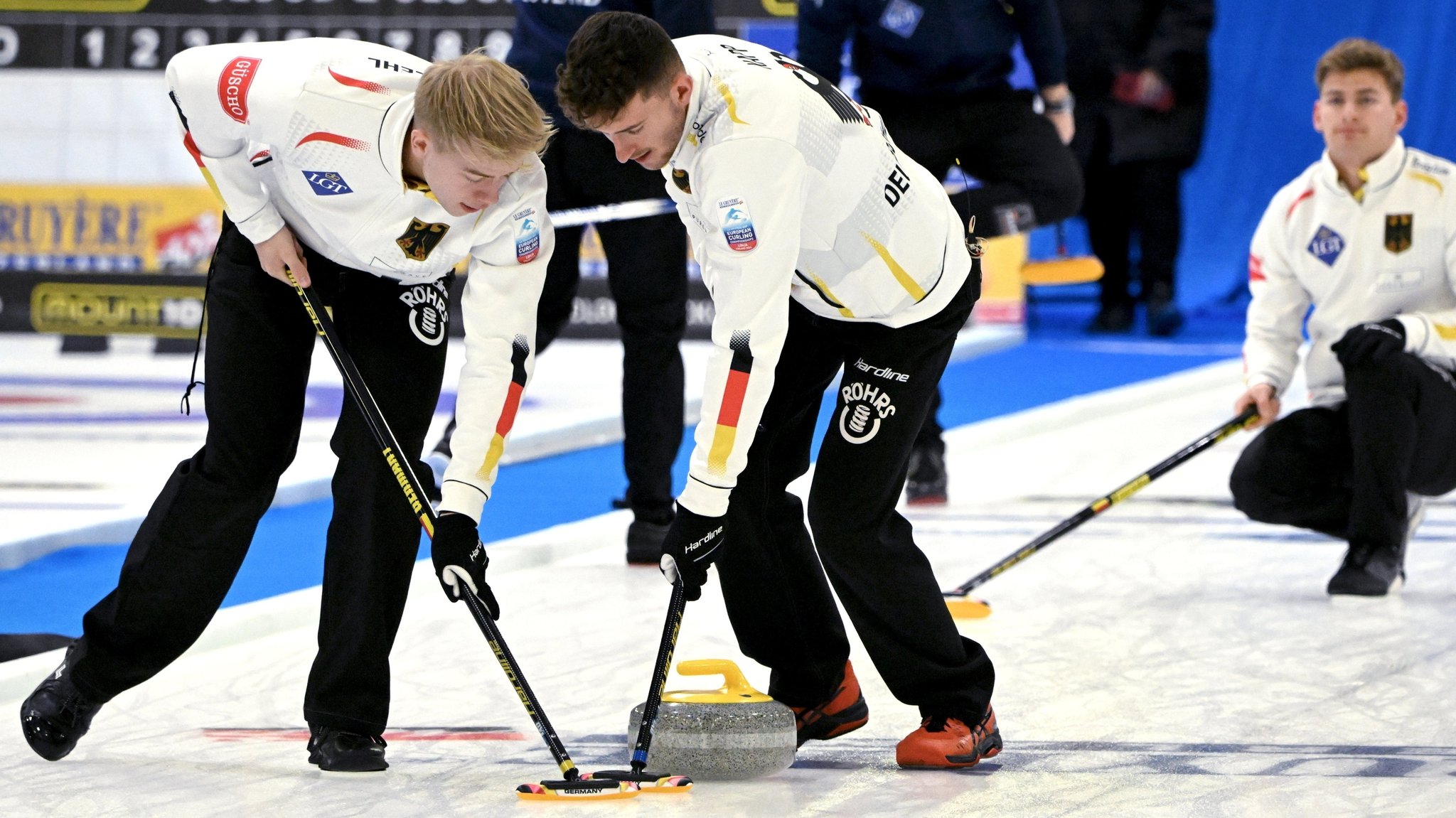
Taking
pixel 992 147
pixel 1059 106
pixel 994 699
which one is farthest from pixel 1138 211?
pixel 994 699

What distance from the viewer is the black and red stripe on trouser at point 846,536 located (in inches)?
103

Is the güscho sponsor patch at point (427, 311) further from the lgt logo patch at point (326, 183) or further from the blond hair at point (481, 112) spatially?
the blond hair at point (481, 112)

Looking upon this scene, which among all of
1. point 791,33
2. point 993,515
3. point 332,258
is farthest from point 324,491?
point 791,33

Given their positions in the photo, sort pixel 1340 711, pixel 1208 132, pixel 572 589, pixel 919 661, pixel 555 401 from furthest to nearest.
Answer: pixel 1208 132 → pixel 555 401 → pixel 572 589 → pixel 1340 711 → pixel 919 661

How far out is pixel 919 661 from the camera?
2.62 m

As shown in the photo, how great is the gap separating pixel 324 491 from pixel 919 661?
8.99 feet

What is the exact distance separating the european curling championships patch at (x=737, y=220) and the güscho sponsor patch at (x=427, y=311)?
0.62m

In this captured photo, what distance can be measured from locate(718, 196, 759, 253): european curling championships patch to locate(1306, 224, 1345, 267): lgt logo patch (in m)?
2.11

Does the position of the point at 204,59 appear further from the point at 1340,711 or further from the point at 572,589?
the point at 1340,711

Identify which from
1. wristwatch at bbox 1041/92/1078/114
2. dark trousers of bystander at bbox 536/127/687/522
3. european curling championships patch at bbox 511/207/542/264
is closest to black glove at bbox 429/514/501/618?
european curling championships patch at bbox 511/207/542/264

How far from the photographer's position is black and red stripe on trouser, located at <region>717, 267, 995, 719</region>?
8.54ft

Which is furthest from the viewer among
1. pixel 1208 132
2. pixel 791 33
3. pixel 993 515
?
pixel 1208 132

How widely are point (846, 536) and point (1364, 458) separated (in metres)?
1.66

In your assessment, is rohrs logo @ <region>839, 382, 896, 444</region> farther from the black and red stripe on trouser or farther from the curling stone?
the curling stone
